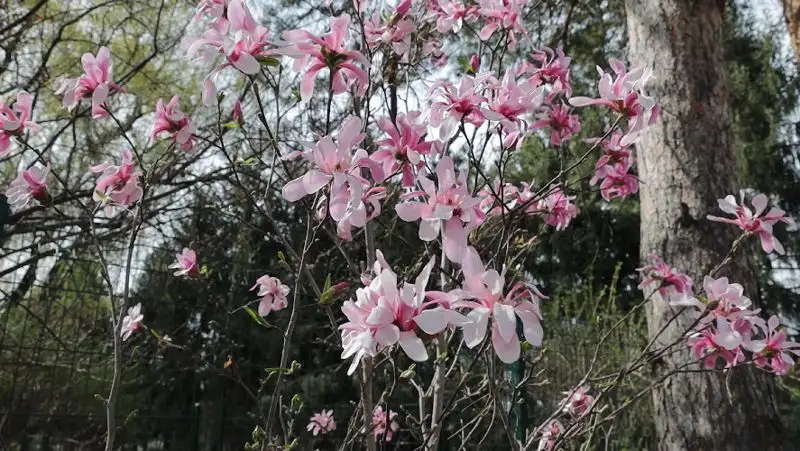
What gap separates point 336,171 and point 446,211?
0.19 m

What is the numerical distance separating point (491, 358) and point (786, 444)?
1555 millimetres

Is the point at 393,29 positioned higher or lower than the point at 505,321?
higher

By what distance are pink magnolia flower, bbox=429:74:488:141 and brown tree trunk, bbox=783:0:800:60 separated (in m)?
2.25

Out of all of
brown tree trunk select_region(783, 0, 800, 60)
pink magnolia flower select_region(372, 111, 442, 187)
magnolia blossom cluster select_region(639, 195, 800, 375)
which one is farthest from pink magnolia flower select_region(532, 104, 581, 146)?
brown tree trunk select_region(783, 0, 800, 60)

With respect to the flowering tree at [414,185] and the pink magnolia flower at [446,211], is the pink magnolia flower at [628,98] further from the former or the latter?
the pink magnolia flower at [446,211]

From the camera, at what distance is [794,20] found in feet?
8.91

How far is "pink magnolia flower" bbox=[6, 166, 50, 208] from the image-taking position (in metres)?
1.42

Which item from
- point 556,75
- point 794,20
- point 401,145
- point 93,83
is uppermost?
point 794,20

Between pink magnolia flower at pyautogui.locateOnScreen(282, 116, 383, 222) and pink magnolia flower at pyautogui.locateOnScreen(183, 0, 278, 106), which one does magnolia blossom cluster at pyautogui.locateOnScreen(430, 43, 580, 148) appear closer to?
pink magnolia flower at pyautogui.locateOnScreen(282, 116, 383, 222)

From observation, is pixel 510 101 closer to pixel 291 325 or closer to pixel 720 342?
pixel 291 325

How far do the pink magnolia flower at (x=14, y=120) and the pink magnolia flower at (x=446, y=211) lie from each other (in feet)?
3.12

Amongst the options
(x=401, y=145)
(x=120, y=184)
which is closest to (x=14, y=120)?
(x=120, y=184)

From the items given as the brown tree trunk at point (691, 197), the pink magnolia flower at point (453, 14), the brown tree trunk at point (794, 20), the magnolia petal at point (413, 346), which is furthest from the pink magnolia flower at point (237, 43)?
the brown tree trunk at point (794, 20)

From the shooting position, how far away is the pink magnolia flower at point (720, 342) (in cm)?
136
